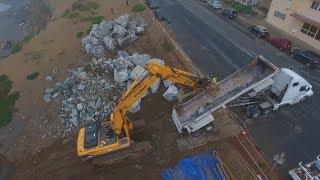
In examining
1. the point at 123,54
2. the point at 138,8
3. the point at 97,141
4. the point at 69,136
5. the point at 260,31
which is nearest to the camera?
the point at 97,141

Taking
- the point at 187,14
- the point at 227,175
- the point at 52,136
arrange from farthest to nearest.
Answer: the point at 187,14 < the point at 52,136 < the point at 227,175

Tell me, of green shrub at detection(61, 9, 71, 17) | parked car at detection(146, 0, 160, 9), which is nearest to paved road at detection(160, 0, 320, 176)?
parked car at detection(146, 0, 160, 9)

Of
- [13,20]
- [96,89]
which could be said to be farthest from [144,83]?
[13,20]

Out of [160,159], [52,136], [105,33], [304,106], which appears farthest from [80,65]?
[304,106]

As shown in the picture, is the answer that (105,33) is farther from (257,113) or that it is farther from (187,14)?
(257,113)

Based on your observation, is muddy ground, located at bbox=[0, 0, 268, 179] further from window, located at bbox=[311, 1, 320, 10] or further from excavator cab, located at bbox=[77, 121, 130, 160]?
window, located at bbox=[311, 1, 320, 10]

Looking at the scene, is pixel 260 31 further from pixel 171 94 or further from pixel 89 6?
pixel 89 6

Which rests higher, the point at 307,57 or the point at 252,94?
the point at 252,94

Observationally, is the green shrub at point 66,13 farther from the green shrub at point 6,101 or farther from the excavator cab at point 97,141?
the excavator cab at point 97,141
